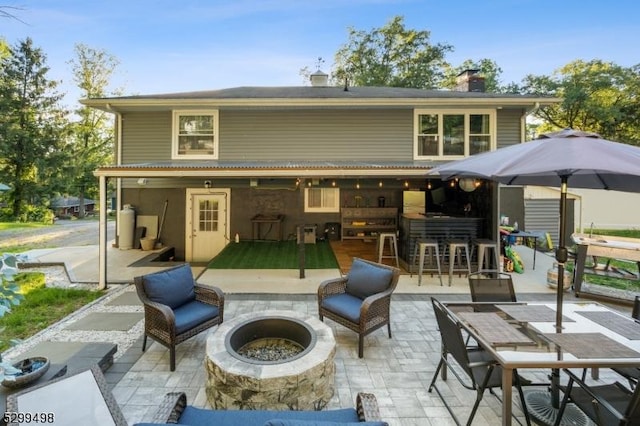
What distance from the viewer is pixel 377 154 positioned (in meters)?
9.27

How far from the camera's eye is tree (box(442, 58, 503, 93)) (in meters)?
23.0

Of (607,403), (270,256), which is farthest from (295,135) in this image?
(607,403)

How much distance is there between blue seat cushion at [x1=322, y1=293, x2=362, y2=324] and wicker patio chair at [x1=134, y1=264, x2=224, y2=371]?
1.52 m

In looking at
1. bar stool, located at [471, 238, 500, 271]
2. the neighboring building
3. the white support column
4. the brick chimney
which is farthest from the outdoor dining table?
the neighboring building

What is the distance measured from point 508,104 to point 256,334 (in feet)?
30.6

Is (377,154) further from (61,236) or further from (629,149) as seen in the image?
(61,236)

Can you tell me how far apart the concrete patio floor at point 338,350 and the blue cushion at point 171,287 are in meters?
0.62

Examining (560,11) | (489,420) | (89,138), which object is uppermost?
(560,11)

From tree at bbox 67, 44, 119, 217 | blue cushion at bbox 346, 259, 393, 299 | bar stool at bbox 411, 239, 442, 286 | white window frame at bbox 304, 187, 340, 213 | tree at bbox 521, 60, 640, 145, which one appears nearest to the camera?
blue cushion at bbox 346, 259, 393, 299

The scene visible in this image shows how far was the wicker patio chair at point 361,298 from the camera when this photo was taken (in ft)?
12.7

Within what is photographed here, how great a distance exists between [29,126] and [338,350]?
28.1 metres

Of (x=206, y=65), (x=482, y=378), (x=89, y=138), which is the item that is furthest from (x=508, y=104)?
(x=89, y=138)

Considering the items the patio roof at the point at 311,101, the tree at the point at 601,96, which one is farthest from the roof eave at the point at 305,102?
the tree at the point at 601,96

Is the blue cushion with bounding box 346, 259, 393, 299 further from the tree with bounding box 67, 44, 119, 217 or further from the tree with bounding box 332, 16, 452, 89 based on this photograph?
the tree with bounding box 67, 44, 119, 217
